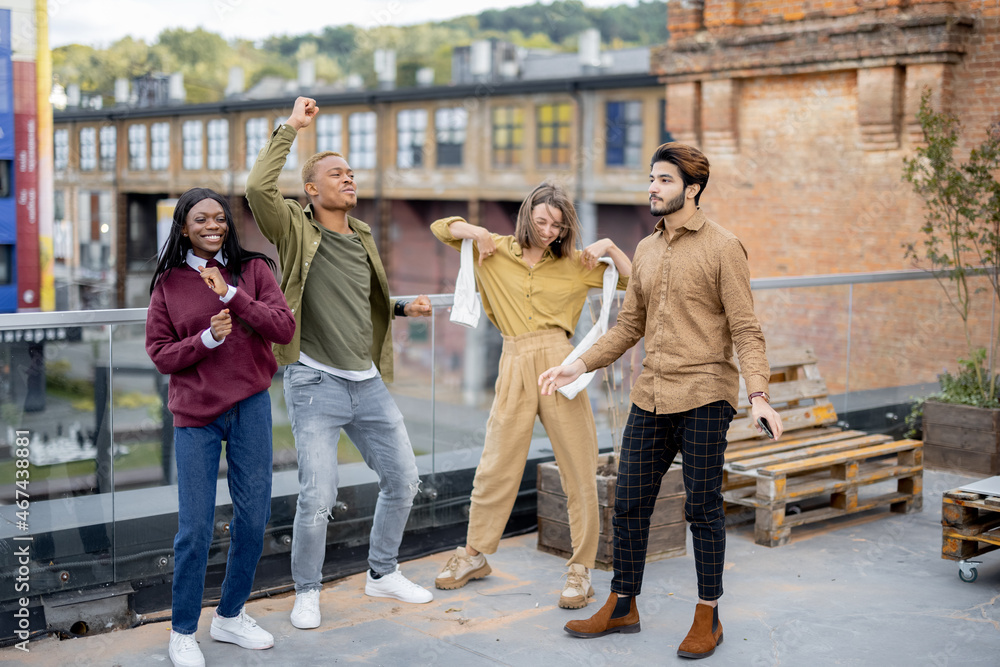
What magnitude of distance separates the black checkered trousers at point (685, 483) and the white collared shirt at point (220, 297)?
5.53 feet

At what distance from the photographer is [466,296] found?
484 cm

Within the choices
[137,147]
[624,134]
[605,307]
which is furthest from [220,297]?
[137,147]

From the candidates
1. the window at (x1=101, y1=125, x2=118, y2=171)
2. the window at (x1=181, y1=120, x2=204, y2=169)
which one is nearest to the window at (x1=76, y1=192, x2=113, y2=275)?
the window at (x1=101, y1=125, x2=118, y2=171)

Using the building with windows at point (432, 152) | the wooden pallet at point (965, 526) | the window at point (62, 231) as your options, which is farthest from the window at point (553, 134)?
the window at point (62, 231)

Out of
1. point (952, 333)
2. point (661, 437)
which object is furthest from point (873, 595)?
point (952, 333)

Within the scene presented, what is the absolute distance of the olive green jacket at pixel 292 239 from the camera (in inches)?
156

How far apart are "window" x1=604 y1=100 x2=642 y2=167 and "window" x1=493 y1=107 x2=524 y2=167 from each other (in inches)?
164

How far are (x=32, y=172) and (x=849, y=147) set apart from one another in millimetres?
16408

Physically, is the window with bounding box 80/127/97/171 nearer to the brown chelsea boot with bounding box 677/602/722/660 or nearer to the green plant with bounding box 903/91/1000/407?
the green plant with bounding box 903/91/1000/407

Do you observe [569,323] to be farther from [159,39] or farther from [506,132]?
[159,39]

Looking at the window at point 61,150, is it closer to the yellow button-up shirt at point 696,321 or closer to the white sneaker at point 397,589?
the white sneaker at point 397,589

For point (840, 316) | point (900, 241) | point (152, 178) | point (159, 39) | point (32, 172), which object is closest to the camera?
point (840, 316)

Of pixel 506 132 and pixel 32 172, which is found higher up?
pixel 506 132

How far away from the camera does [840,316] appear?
839cm
